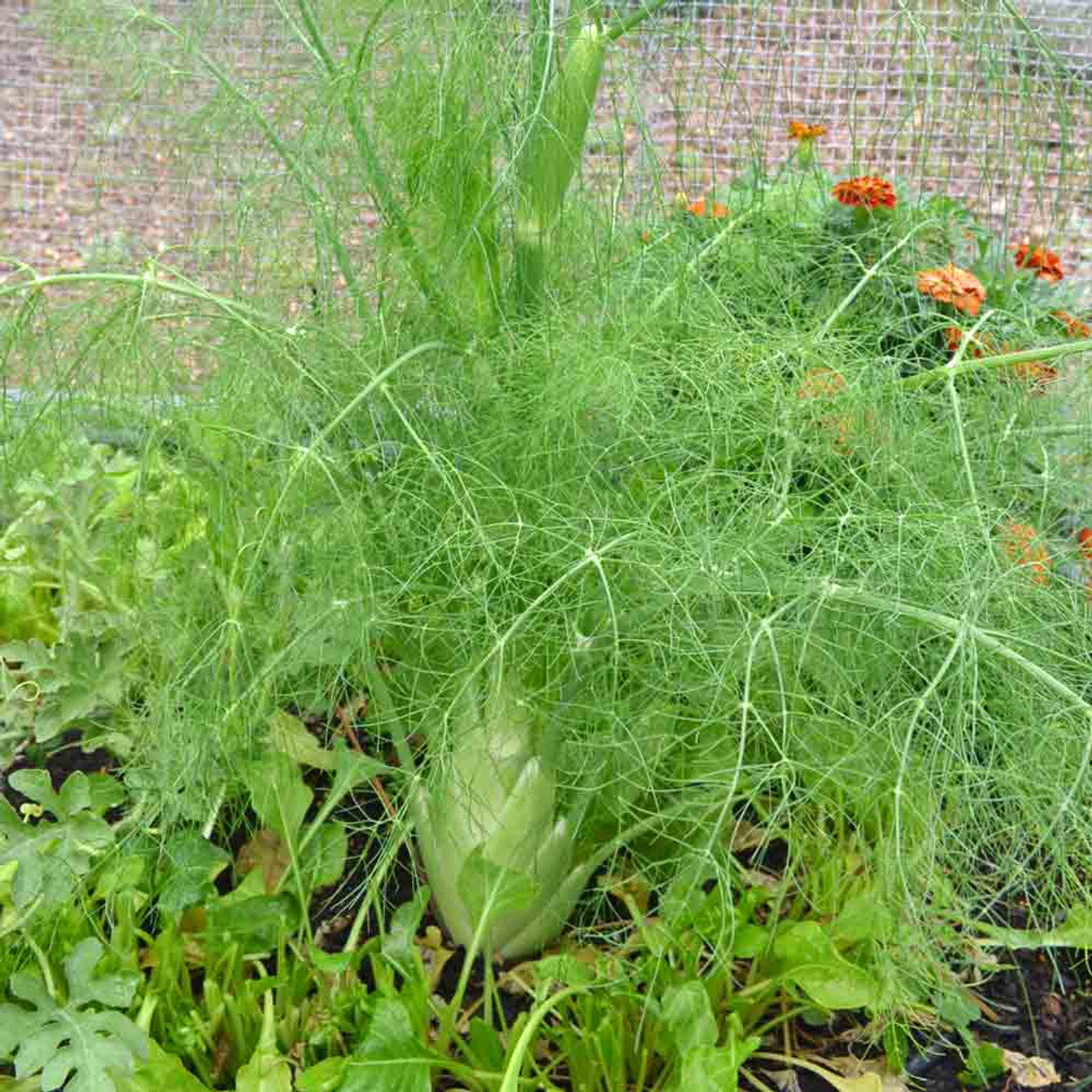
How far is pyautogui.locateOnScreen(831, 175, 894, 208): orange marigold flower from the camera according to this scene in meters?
1.89

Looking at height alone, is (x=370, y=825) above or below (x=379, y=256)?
below

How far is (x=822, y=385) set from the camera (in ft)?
4.34

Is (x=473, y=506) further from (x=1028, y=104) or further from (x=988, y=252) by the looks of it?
(x=988, y=252)

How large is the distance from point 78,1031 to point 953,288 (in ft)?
4.03

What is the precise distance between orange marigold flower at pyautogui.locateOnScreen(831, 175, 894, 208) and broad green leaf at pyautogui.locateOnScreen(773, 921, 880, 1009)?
41.5 inches

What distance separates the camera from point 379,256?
1375mm

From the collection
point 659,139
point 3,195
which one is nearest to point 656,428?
point 659,139

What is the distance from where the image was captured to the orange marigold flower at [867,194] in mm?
1887

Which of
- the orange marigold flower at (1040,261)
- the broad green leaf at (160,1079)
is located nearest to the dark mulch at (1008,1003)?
the broad green leaf at (160,1079)

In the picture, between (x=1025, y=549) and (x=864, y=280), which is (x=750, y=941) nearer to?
(x=1025, y=549)

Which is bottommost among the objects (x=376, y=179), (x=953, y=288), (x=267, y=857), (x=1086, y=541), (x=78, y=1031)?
(x=267, y=857)

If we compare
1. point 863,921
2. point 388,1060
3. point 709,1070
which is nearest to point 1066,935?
point 863,921

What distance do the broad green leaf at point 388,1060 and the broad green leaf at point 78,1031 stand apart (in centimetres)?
17

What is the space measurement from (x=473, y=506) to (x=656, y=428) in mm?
188
